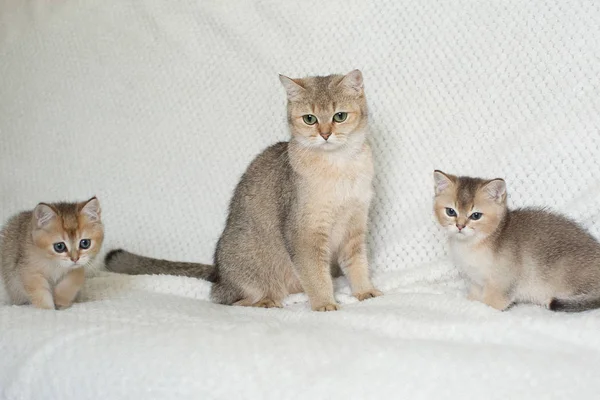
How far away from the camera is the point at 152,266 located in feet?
8.07

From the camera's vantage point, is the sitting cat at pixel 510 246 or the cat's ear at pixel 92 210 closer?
the sitting cat at pixel 510 246

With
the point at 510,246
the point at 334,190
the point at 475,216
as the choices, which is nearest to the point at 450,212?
the point at 475,216

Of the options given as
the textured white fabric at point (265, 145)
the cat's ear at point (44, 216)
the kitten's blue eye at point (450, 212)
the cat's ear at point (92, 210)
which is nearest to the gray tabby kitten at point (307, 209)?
the textured white fabric at point (265, 145)

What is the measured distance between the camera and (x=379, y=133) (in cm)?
246

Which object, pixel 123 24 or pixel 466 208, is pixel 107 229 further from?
pixel 466 208

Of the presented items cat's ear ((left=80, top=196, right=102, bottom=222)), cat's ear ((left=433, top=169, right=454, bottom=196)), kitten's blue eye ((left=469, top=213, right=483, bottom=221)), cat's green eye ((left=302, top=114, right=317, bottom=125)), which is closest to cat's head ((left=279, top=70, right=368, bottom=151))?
cat's green eye ((left=302, top=114, right=317, bottom=125))

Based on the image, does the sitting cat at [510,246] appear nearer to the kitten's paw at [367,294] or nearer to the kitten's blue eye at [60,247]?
the kitten's paw at [367,294]

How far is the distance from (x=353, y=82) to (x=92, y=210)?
0.75 m

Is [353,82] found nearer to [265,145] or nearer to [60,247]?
[265,145]

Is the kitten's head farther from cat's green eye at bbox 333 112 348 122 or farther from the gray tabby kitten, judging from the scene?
cat's green eye at bbox 333 112 348 122

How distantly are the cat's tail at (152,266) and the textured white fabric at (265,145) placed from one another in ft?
0.20

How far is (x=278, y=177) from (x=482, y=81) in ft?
2.17

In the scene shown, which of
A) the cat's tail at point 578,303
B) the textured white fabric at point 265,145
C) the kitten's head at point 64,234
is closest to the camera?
the textured white fabric at point 265,145

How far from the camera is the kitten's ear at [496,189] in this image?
6.37 feet
